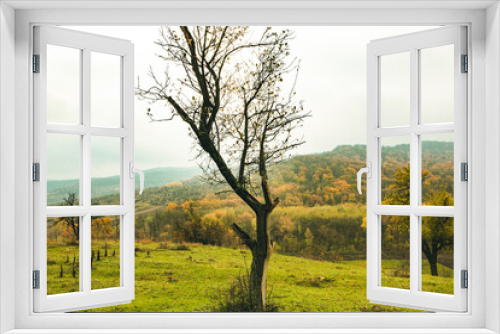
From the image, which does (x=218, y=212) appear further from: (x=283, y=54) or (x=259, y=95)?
(x=283, y=54)

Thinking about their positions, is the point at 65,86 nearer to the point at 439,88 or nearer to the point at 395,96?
the point at 395,96

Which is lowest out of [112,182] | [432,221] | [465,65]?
[432,221]

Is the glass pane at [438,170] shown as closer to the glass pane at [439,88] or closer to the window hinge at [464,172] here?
the glass pane at [439,88]

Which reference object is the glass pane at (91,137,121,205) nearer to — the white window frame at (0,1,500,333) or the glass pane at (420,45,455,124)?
the white window frame at (0,1,500,333)

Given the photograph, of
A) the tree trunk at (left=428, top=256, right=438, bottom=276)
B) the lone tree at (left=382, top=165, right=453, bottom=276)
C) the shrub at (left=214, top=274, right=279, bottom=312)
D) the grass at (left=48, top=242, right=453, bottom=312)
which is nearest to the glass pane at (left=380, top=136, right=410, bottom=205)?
the lone tree at (left=382, top=165, right=453, bottom=276)

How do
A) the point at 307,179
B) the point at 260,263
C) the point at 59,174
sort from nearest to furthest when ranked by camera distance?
the point at 59,174
the point at 260,263
the point at 307,179

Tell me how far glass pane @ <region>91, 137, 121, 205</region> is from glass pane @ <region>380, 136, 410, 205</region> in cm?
329

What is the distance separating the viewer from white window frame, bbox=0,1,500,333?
1871mm

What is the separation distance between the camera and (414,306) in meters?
2.14

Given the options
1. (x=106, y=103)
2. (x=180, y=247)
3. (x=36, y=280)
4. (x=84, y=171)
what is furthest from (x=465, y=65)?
(x=180, y=247)

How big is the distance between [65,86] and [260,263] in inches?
110

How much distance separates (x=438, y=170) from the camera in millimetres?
5039

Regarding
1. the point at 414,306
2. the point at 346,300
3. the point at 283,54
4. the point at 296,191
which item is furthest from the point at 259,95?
the point at 414,306

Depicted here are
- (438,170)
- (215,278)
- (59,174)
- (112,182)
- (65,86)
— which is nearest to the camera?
(65,86)
